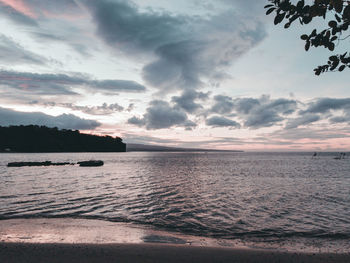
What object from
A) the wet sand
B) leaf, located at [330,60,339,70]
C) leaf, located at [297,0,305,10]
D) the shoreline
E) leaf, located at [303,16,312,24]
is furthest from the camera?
the wet sand

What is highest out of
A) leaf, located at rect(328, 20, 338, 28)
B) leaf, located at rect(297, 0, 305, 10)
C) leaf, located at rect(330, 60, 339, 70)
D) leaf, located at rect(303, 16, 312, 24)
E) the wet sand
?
leaf, located at rect(297, 0, 305, 10)

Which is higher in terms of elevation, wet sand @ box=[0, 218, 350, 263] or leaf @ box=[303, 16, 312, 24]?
leaf @ box=[303, 16, 312, 24]

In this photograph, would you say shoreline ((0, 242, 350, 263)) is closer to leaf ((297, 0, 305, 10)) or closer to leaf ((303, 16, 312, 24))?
leaf ((303, 16, 312, 24))

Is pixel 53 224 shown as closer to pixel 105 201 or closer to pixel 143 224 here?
pixel 143 224

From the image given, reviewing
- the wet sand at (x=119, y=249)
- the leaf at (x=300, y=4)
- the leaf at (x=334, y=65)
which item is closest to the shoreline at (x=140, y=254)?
the wet sand at (x=119, y=249)

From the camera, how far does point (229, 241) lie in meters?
12.9

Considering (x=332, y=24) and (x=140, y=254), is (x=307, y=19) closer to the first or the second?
(x=332, y=24)

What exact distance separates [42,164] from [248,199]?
7671 centimetres

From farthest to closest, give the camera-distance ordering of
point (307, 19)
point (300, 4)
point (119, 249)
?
1. point (119, 249)
2. point (307, 19)
3. point (300, 4)

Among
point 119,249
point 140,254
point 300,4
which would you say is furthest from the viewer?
point 119,249

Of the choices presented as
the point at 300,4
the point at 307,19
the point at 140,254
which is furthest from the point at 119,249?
the point at 300,4

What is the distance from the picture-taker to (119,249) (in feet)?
34.2

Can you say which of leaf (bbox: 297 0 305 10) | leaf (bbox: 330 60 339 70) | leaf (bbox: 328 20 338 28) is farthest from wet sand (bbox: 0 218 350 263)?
leaf (bbox: 297 0 305 10)

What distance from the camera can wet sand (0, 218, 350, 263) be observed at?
9.51 meters
